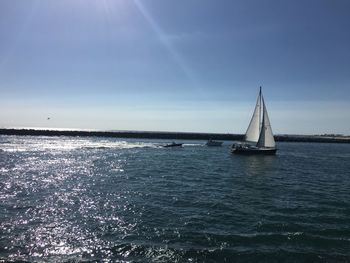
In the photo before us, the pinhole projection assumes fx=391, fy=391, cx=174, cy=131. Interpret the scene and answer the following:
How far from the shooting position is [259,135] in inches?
2815

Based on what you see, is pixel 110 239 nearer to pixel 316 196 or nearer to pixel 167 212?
pixel 167 212

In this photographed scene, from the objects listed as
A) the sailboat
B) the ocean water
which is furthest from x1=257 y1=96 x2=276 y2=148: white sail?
the ocean water

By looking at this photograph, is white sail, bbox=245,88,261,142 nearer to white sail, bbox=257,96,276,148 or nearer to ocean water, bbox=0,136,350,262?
white sail, bbox=257,96,276,148

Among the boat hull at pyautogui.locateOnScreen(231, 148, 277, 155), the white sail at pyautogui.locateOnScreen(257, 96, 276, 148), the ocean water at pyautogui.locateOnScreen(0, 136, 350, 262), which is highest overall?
the white sail at pyautogui.locateOnScreen(257, 96, 276, 148)

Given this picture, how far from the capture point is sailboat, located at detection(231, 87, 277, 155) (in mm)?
69125

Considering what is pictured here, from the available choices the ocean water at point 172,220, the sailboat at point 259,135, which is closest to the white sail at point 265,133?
the sailboat at point 259,135

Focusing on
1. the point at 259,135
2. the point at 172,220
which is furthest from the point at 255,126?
the point at 172,220

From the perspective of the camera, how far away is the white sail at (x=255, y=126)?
7206 centimetres

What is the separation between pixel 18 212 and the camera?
22422mm

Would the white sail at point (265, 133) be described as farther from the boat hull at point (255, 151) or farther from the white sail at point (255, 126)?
the boat hull at point (255, 151)

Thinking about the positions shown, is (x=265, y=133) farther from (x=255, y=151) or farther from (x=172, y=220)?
(x=172, y=220)

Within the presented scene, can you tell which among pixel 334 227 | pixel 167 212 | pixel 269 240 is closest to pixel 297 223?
pixel 334 227

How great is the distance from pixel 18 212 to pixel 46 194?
5980 millimetres

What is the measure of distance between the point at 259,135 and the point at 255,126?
187 cm
